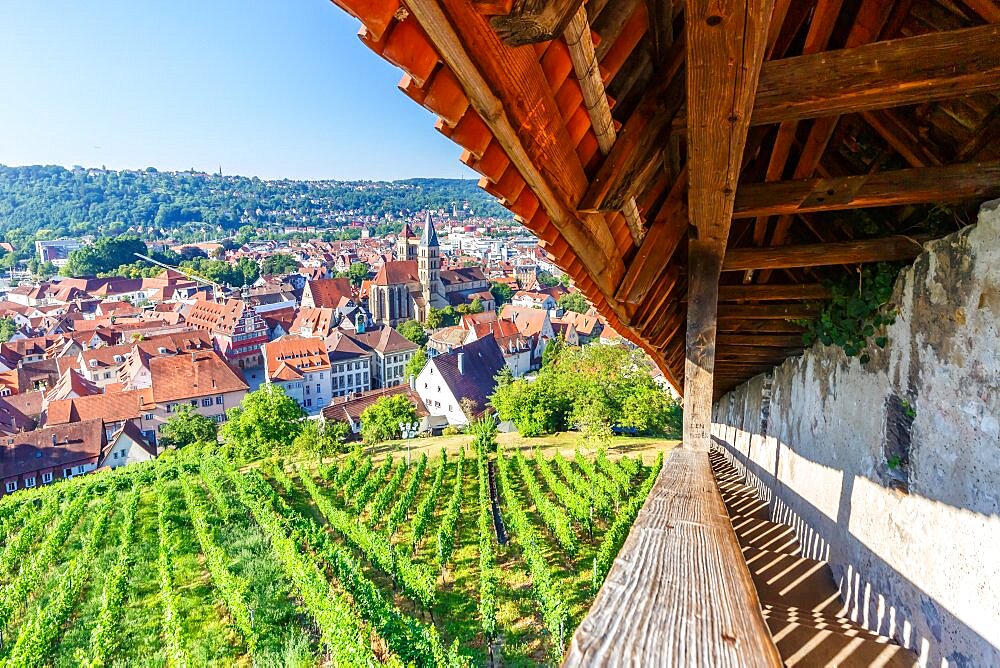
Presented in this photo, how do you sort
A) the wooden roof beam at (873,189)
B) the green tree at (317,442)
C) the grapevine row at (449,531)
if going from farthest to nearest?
the green tree at (317,442) < the grapevine row at (449,531) < the wooden roof beam at (873,189)

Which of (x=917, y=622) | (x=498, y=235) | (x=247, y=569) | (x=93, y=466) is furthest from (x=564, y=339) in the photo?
(x=498, y=235)

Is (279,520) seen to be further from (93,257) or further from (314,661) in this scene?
(93,257)

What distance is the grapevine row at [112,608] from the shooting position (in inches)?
416

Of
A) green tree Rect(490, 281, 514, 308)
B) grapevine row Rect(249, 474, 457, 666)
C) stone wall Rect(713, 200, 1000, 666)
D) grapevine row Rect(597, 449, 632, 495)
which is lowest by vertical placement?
grapevine row Rect(249, 474, 457, 666)

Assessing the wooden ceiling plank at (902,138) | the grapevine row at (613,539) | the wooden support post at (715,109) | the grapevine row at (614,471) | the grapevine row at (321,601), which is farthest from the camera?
the grapevine row at (614,471)

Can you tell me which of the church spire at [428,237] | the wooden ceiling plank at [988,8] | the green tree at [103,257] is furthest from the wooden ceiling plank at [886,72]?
the green tree at [103,257]

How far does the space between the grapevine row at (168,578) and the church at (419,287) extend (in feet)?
142

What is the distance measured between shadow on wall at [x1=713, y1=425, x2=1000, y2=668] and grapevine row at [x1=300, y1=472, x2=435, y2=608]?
8260 mm

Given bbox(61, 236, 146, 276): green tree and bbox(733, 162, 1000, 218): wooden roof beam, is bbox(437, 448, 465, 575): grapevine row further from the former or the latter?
bbox(61, 236, 146, 276): green tree

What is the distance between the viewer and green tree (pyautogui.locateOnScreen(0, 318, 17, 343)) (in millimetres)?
59969

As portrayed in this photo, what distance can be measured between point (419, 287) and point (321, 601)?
2356 inches

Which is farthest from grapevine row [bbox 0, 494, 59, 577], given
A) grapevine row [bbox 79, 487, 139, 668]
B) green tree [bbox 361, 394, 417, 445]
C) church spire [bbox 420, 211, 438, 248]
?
church spire [bbox 420, 211, 438, 248]

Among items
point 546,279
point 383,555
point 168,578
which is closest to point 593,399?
point 383,555

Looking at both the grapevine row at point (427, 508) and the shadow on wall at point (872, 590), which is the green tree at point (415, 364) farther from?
the shadow on wall at point (872, 590)
